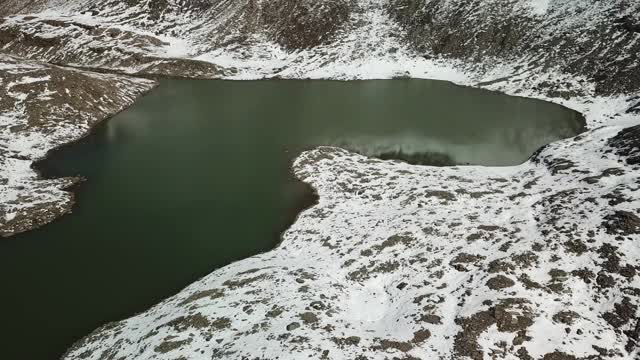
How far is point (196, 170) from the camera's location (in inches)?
1642

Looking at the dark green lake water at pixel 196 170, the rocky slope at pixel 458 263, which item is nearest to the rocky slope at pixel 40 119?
the dark green lake water at pixel 196 170

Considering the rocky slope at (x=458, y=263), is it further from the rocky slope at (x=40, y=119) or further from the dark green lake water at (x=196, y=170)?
the rocky slope at (x=40, y=119)

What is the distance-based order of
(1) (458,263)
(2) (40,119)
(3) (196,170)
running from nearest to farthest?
(1) (458,263) → (3) (196,170) → (2) (40,119)

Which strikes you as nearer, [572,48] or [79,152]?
[79,152]

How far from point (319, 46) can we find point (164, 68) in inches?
1000

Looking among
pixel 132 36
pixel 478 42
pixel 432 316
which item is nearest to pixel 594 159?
pixel 432 316

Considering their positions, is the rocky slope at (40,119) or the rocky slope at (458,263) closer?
the rocky slope at (458,263)

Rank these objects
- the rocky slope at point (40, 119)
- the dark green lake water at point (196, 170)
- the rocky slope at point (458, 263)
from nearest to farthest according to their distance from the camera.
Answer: the rocky slope at point (458, 263) → the dark green lake water at point (196, 170) → the rocky slope at point (40, 119)

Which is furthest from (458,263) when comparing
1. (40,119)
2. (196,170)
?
(40,119)

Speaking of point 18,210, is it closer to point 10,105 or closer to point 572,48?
point 10,105

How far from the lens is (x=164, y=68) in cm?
7731

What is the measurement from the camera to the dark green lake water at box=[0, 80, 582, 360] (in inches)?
1051

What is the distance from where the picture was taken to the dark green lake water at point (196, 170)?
26.7m

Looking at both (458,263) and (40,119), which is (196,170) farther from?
(458,263)
